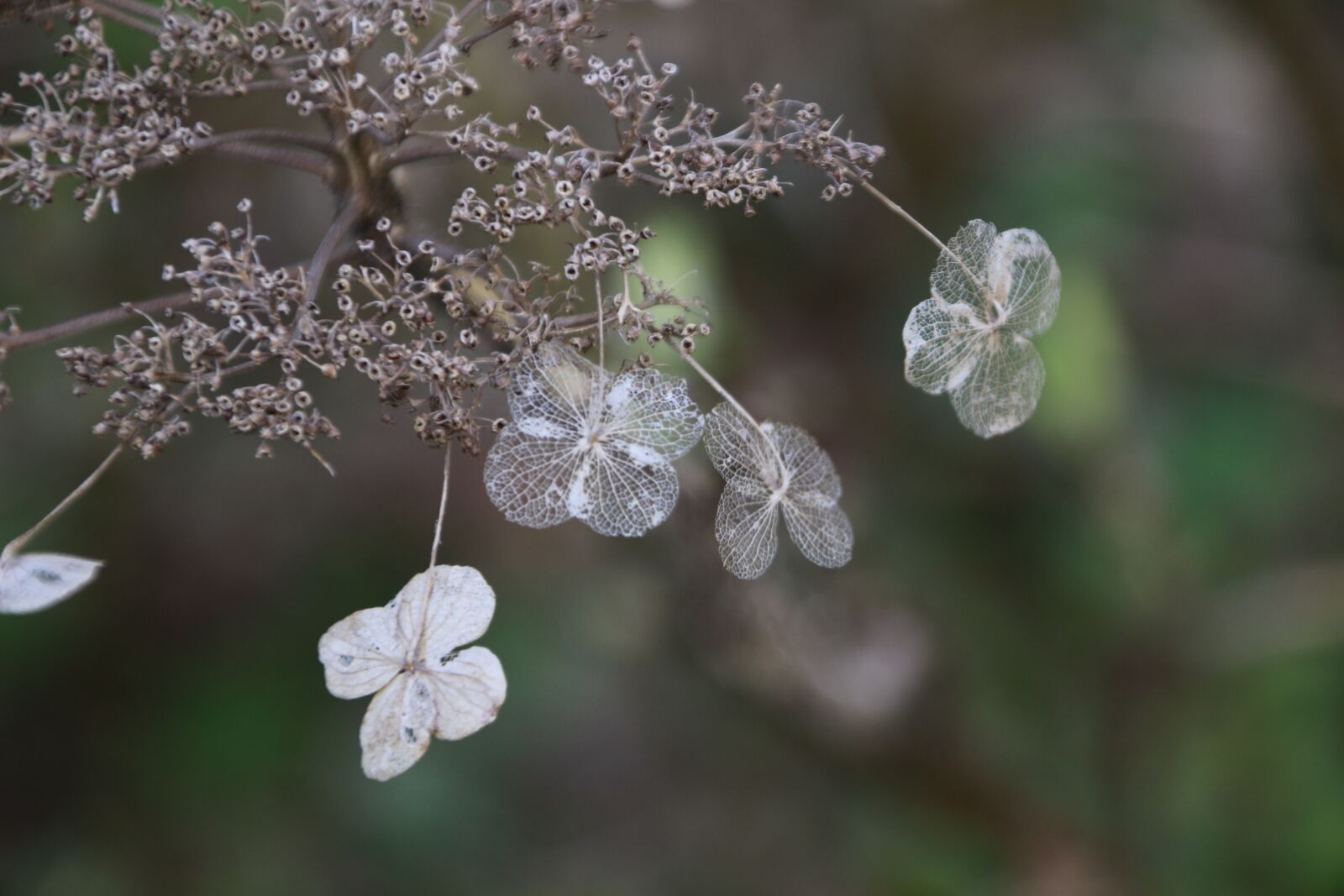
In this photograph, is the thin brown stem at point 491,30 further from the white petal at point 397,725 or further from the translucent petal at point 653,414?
the white petal at point 397,725

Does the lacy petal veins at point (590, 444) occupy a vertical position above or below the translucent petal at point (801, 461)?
below

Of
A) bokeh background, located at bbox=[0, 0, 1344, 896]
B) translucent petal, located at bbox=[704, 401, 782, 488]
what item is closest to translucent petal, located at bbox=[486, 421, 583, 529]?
translucent petal, located at bbox=[704, 401, 782, 488]

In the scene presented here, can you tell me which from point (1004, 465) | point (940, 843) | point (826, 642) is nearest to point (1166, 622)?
point (1004, 465)

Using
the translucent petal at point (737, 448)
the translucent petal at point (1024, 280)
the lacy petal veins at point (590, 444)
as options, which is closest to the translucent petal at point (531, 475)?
the lacy petal veins at point (590, 444)

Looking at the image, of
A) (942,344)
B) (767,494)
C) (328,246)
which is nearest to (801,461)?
(767,494)

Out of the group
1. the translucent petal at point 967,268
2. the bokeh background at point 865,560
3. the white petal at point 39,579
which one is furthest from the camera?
the bokeh background at point 865,560

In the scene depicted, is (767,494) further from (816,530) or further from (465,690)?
(465,690)

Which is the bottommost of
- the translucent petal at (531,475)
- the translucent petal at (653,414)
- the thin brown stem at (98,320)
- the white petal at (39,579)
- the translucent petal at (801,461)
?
the white petal at (39,579)

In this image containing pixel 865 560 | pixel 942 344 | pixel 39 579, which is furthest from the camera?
pixel 865 560
